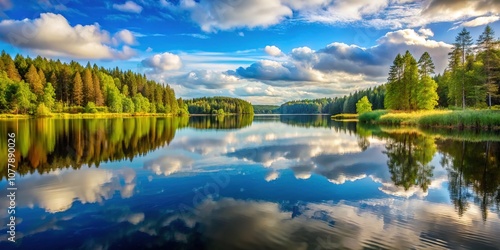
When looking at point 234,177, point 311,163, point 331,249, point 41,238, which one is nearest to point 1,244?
point 41,238

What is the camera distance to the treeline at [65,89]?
7794 centimetres

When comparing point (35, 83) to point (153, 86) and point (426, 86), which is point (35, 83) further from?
point (426, 86)

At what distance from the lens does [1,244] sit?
664 centimetres

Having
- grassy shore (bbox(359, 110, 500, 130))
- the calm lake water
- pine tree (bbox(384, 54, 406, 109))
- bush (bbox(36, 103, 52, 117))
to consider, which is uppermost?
pine tree (bbox(384, 54, 406, 109))

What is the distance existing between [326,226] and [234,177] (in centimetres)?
651

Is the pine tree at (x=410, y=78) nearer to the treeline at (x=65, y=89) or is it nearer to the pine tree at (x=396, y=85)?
the pine tree at (x=396, y=85)

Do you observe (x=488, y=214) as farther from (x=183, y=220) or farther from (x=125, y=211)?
(x=125, y=211)

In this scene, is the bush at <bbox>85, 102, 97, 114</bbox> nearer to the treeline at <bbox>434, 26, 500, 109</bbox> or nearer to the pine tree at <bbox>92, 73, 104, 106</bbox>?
the pine tree at <bbox>92, 73, 104, 106</bbox>

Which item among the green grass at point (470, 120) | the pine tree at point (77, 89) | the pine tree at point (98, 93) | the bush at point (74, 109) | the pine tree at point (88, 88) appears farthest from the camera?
the pine tree at point (98, 93)

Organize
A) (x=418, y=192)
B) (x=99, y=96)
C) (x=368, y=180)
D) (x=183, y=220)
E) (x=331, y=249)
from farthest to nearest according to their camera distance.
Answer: (x=99, y=96) → (x=368, y=180) → (x=418, y=192) → (x=183, y=220) → (x=331, y=249)

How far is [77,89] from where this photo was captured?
10281cm

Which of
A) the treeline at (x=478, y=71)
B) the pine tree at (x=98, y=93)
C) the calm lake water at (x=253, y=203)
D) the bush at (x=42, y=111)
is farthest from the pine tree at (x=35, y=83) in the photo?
the treeline at (x=478, y=71)

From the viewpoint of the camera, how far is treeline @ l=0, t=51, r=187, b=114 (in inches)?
3068

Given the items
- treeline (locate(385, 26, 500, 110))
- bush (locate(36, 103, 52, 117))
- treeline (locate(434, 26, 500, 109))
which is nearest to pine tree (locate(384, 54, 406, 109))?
treeline (locate(385, 26, 500, 110))
